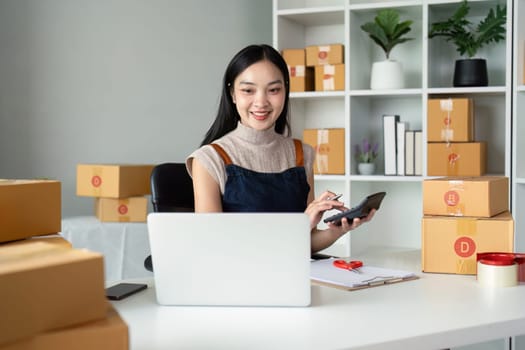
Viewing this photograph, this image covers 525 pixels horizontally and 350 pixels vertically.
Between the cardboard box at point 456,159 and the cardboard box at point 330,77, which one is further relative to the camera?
the cardboard box at point 330,77

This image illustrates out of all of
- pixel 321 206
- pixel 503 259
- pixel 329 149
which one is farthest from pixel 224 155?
pixel 329 149

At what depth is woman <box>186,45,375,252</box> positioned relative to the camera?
6.34ft

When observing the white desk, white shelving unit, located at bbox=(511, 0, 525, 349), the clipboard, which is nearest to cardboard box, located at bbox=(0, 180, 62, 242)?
the clipboard

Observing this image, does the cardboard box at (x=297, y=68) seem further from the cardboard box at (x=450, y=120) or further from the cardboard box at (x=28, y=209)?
the cardboard box at (x=28, y=209)

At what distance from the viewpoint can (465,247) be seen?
1.75m

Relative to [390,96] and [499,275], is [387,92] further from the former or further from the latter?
[499,275]

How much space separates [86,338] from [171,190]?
1.48m

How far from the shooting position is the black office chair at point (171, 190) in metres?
2.29

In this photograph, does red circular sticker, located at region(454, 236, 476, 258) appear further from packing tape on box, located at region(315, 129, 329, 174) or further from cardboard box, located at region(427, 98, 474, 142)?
packing tape on box, located at region(315, 129, 329, 174)

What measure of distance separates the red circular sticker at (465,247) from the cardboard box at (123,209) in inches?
73.7

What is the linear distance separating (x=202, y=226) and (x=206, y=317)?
0.18 m

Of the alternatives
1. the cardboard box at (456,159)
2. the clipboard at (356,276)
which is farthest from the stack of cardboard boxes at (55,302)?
the cardboard box at (456,159)

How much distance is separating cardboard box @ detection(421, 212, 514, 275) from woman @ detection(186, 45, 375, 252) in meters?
0.26

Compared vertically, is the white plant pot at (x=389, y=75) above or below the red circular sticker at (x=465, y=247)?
above
